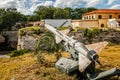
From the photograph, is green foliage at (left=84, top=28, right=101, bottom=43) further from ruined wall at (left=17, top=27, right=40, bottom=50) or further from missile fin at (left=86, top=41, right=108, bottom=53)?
missile fin at (left=86, top=41, right=108, bottom=53)

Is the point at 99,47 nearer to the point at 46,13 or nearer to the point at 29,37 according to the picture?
the point at 29,37

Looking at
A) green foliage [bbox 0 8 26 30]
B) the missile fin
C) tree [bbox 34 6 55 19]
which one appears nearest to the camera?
the missile fin

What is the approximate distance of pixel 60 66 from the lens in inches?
898

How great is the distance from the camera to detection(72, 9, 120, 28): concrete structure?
178 feet

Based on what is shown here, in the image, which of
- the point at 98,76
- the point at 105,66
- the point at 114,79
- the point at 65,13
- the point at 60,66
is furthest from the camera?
the point at 65,13

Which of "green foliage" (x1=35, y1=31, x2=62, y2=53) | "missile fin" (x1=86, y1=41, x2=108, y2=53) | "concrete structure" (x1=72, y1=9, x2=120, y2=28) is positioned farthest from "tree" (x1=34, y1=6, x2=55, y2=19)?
"missile fin" (x1=86, y1=41, x2=108, y2=53)

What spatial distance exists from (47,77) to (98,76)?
4.51 m

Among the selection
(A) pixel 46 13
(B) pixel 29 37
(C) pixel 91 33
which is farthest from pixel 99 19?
(A) pixel 46 13

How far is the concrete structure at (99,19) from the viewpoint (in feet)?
178

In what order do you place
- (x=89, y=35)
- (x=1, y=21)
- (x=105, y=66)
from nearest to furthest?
(x=105, y=66)
(x=89, y=35)
(x=1, y=21)

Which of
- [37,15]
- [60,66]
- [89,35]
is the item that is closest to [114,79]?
[60,66]

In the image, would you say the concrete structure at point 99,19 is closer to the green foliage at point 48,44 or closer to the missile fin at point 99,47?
the green foliage at point 48,44

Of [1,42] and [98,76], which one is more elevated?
[98,76]

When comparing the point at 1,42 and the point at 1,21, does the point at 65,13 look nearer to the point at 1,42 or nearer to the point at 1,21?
the point at 1,21
